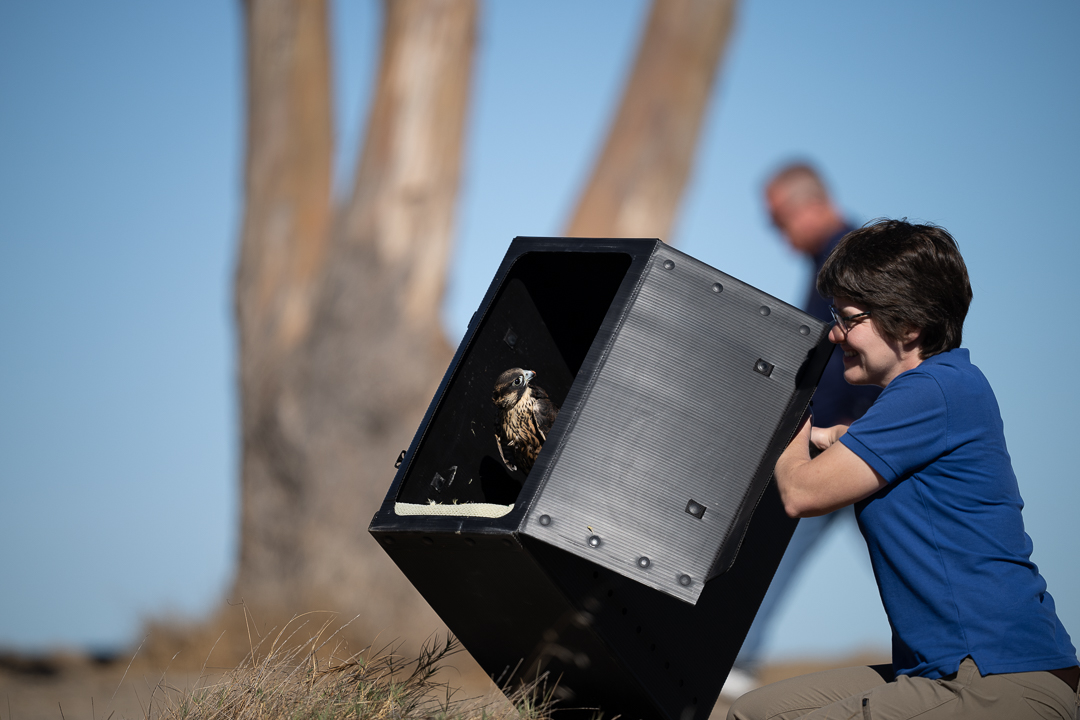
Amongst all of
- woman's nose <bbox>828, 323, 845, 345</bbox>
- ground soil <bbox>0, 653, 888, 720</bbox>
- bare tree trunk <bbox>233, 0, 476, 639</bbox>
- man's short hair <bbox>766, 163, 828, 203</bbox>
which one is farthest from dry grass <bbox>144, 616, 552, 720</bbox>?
bare tree trunk <bbox>233, 0, 476, 639</bbox>

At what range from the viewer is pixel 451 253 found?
710cm

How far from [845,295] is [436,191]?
5.54 metres

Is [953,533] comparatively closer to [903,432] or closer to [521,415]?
[903,432]

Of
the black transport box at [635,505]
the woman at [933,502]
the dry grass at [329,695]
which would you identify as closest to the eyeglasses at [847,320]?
the woman at [933,502]

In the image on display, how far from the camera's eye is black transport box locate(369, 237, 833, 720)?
1.78 m

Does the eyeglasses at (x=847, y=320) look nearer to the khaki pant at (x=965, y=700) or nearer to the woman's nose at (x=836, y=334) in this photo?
the woman's nose at (x=836, y=334)

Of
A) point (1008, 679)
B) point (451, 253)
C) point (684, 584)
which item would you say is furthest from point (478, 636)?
point (451, 253)

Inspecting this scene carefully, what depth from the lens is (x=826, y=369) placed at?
3576 millimetres

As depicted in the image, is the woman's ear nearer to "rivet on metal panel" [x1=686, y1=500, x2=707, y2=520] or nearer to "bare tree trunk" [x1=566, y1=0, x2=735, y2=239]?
"rivet on metal panel" [x1=686, y1=500, x2=707, y2=520]

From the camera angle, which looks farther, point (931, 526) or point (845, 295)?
point (845, 295)

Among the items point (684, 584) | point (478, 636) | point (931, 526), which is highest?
point (931, 526)

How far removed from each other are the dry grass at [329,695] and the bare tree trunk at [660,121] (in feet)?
15.3

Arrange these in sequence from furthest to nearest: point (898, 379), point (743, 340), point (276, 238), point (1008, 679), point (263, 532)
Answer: point (276, 238), point (263, 532), point (743, 340), point (898, 379), point (1008, 679)

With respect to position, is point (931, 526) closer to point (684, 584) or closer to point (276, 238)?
point (684, 584)
